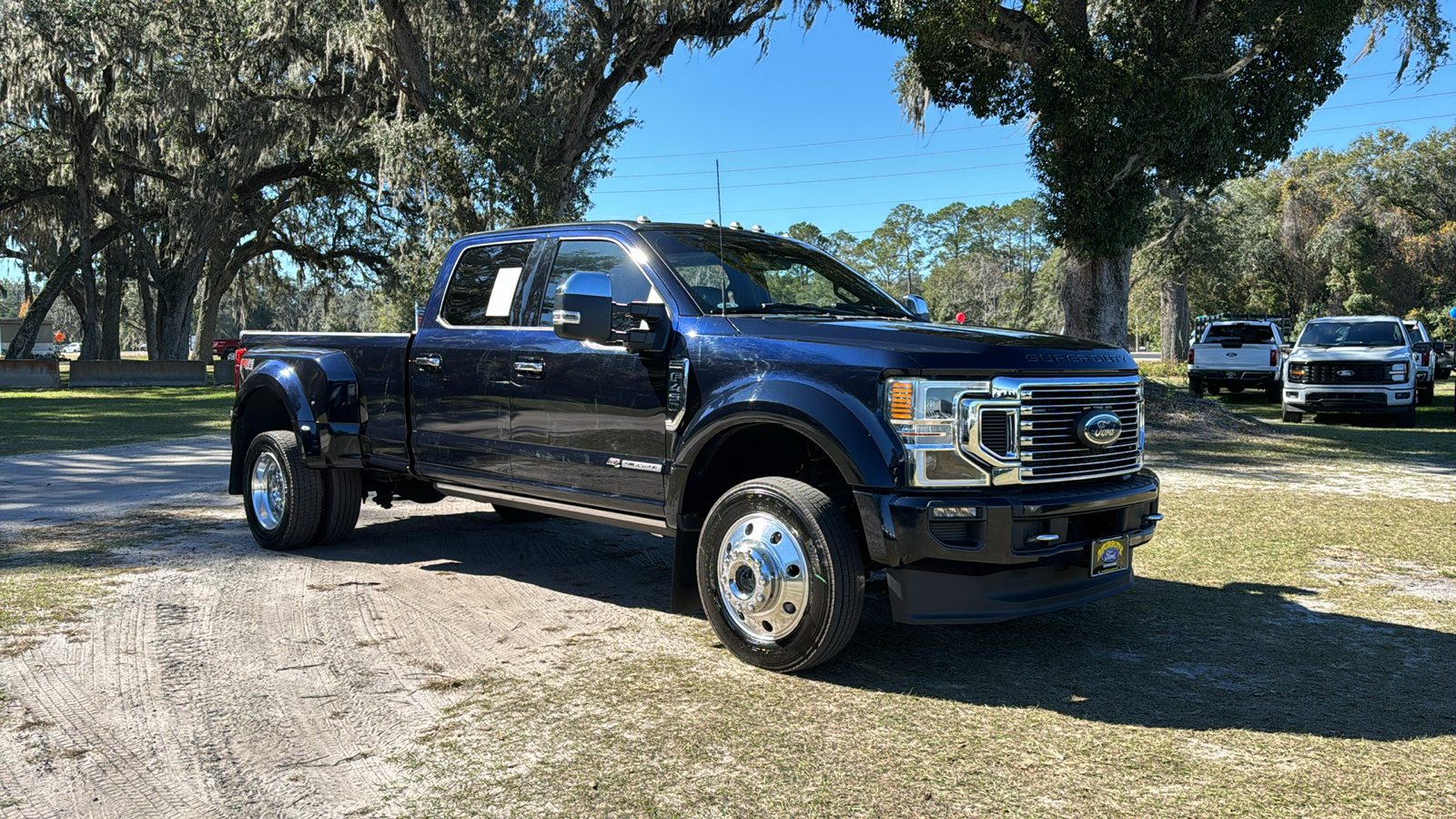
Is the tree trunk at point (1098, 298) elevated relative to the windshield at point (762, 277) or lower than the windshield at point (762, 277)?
elevated

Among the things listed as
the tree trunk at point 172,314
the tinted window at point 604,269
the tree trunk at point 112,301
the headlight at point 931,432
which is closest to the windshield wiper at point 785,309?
the tinted window at point 604,269

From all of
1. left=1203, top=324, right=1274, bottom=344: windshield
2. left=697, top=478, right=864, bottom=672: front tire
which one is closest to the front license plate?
left=697, top=478, right=864, bottom=672: front tire

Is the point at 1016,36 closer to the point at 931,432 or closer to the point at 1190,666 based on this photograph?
the point at 1190,666

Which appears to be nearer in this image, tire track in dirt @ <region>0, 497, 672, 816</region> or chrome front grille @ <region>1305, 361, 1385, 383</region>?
tire track in dirt @ <region>0, 497, 672, 816</region>

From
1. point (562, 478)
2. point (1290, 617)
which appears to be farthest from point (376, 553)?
point (1290, 617)

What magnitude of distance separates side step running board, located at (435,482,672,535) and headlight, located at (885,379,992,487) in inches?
53.1

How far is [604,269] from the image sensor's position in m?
5.62

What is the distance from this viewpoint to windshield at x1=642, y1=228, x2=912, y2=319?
5.30m

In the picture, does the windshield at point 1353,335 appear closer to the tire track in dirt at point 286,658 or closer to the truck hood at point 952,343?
the tire track in dirt at point 286,658

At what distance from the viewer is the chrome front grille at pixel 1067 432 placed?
4352 mm

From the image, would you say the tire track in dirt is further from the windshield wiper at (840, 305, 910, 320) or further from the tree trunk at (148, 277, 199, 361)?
the tree trunk at (148, 277, 199, 361)

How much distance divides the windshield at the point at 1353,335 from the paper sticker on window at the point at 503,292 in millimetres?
16343

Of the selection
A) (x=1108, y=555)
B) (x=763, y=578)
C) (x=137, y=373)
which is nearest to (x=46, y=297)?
(x=137, y=373)

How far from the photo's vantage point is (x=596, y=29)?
24328 millimetres
